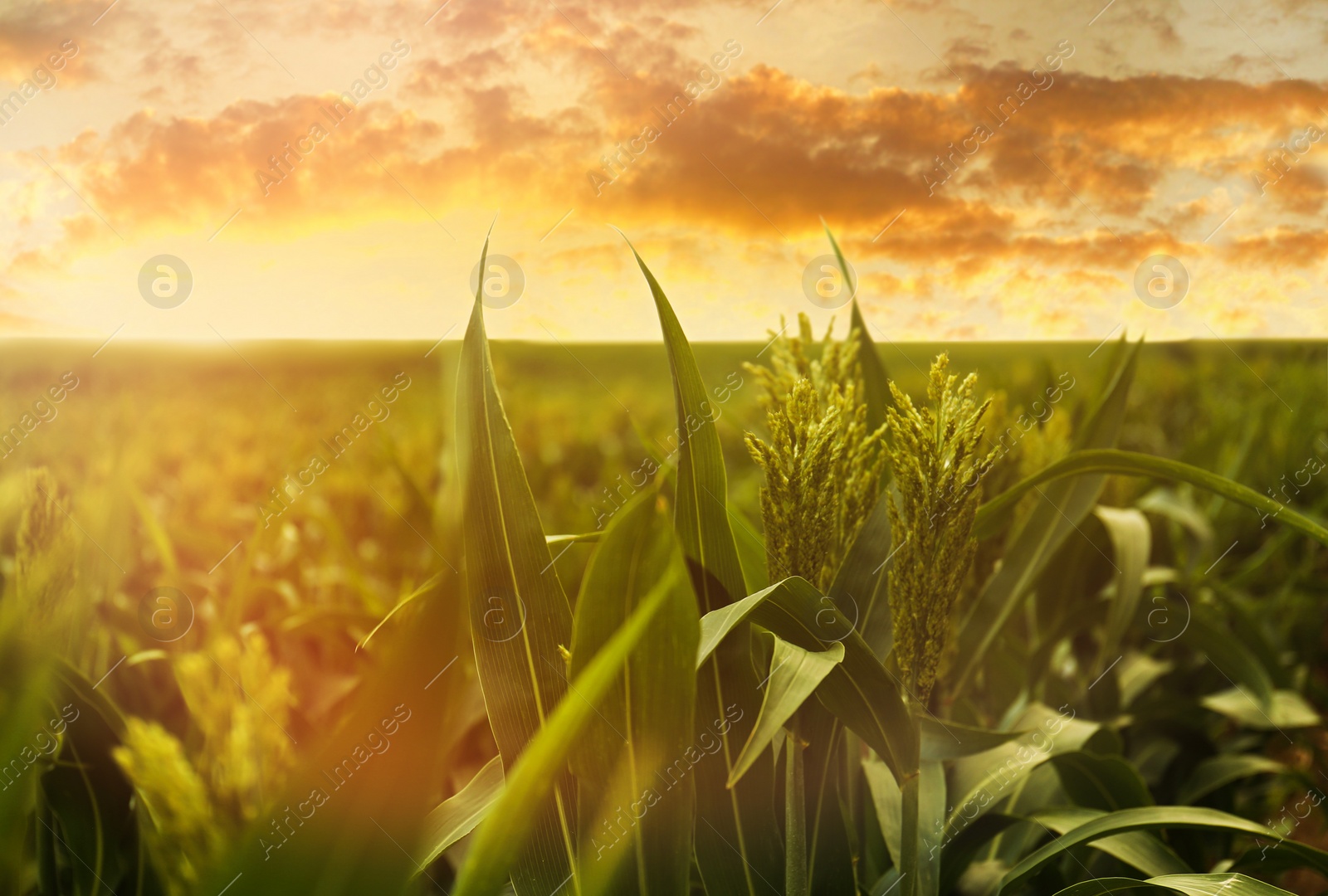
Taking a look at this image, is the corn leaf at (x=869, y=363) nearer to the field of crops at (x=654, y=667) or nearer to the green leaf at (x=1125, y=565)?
the field of crops at (x=654, y=667)

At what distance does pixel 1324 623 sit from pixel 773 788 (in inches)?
92.0

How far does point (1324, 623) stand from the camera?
221cm

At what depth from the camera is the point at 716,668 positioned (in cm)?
71

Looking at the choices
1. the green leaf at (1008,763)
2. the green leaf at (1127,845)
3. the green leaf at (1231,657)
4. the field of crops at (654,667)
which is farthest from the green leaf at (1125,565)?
the green leaf at (1127,845)

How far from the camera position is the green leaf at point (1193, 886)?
66 centimetres

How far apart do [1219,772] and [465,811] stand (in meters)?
1.52

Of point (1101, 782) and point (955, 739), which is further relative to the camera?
point (1101, 782)

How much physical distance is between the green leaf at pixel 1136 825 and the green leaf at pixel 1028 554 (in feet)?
1.07

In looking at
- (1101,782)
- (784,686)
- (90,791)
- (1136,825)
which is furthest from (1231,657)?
(90,791)

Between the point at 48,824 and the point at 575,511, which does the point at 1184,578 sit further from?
the point at 48,824

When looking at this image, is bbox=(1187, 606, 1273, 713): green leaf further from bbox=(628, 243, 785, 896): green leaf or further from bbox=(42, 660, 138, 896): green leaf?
bbox=(42, 660, 138, 896): green leaf

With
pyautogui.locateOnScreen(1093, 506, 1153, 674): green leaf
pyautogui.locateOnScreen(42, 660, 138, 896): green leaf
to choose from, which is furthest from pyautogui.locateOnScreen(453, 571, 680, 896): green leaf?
pyautogui.locateOnScreen(1093, 506, 1153, 674): green leaf

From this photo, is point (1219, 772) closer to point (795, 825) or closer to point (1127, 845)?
point (1127, 845)

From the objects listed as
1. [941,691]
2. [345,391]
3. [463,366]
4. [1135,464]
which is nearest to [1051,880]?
[941,691]
